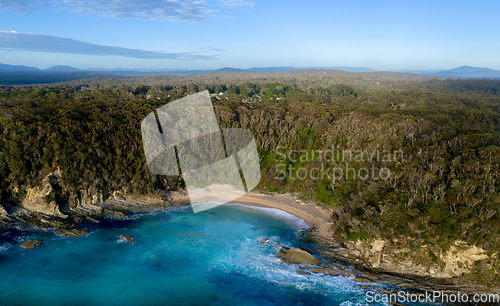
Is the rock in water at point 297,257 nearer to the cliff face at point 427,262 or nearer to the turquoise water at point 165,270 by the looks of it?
the turquoise water at point 165,270

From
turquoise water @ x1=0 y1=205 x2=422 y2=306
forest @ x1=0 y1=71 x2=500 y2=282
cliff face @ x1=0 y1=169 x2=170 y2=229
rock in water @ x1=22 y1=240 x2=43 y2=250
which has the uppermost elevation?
forest @ x1=0 y1=71 x2=500 y2=282

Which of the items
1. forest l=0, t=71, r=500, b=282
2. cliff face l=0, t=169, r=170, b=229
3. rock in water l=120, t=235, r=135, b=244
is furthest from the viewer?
cliff face l=0, t=169, r=170, b=229

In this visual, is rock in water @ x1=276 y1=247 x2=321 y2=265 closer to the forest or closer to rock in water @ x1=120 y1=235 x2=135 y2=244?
the forest

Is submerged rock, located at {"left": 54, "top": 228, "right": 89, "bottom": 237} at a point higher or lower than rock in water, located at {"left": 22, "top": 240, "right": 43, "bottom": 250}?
lower

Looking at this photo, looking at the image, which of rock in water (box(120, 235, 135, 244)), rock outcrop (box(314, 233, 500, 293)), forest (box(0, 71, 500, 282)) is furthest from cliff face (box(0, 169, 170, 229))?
rock outcrop (box(314, 233, 500, 293))

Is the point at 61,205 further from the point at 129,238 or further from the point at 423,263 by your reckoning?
the point at 423,263

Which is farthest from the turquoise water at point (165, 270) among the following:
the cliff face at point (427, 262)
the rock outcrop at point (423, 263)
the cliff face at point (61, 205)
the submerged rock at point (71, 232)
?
the cliff face at point (427, 262)
